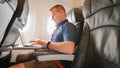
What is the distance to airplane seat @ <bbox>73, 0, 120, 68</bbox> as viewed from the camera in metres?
1.14

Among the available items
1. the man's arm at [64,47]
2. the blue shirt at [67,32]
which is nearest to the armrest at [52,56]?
the man's arm at [64,47]

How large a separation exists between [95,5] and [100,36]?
29 centimetres

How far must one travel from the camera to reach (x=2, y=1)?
2.89ft

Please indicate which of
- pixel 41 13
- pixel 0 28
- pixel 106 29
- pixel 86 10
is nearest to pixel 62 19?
pixel 86 10

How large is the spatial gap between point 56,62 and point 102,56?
1.58 ft

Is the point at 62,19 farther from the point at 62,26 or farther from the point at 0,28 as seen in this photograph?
the point at 0,28

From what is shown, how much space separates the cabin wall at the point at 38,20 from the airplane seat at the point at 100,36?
6.03 feet

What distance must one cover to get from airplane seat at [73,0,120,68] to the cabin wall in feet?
6.03

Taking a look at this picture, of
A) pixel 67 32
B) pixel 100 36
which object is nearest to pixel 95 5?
pixel 100 36

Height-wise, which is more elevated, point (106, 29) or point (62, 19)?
point (62, 19)

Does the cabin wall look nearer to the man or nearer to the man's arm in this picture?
the man

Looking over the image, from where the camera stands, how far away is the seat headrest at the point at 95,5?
124 centimetres

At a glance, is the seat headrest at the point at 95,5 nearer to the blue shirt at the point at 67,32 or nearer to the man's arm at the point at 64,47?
the blue shirt at the point at 67,32

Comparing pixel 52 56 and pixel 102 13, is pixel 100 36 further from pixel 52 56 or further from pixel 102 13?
pixel 52 56
